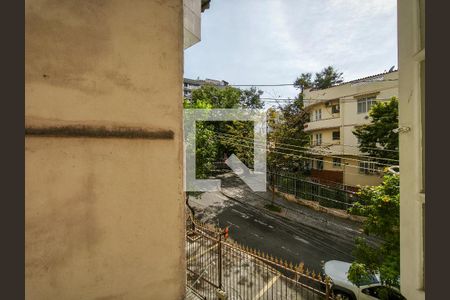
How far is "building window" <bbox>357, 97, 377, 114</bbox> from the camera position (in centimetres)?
1825

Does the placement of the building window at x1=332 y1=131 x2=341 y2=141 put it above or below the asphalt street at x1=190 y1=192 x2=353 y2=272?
above

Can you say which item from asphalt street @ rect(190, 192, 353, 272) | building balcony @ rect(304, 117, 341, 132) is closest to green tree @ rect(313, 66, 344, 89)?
building balcony @ rect(304, 117, 341, 132)

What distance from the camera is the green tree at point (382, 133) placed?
14.7m

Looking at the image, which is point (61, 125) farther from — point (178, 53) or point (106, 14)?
point (178, 53)

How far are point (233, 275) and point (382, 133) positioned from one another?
13170mm

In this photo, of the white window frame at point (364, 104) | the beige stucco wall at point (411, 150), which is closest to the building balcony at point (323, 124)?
the white window frame at point (364, 104)

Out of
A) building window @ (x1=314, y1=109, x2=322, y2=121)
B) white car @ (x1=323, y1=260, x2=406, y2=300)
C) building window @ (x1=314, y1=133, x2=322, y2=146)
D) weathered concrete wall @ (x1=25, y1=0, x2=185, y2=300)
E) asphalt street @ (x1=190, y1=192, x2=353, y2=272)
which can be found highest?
building window @ (x1=314, y1=109, x2=322, y2=121)

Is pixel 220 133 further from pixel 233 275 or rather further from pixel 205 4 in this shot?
pixel 205 4

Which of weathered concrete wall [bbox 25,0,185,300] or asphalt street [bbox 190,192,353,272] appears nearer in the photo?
weathered concrete wall [bbox 25,0,185,300]

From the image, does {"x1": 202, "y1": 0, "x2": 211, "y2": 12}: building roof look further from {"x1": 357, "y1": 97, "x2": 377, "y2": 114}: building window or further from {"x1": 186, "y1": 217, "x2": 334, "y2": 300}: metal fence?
{"x1": 357, "y1": 97, "x2": 377, "y2": 114}: building window

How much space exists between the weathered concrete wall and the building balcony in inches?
833

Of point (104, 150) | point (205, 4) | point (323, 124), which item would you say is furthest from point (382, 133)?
point (104, 150)

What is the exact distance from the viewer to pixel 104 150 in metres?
1.79

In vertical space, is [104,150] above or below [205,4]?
below
